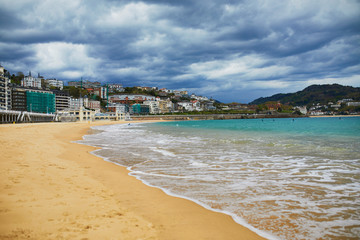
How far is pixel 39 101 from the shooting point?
96.9m

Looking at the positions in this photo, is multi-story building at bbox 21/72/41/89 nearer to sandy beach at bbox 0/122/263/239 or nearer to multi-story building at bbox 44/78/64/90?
multi-story building at bbox 44/78/64/90

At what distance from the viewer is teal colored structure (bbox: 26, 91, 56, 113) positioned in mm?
92625

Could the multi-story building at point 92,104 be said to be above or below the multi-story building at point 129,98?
below

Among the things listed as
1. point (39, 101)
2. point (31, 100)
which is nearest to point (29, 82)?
point (39, 101)

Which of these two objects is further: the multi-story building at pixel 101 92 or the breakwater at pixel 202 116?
the multi-story building at pixel 101 92

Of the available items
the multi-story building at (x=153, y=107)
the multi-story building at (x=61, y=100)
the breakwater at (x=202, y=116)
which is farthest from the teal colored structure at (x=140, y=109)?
the multi-story building at (x=61, y=100)

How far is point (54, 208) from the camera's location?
357 cm

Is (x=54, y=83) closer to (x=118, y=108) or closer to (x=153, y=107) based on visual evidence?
(x=118, y=108)

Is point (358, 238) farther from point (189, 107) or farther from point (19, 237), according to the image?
point (189, 107)

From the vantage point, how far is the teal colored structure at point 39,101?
304 feet

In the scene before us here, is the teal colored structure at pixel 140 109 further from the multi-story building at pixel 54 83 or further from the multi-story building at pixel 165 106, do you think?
the multi-story building at pixel 54 83

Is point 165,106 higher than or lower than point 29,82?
lower

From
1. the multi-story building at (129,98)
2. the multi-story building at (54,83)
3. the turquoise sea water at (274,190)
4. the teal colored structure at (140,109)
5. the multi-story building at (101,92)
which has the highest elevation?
the multi-story building at (54,83)

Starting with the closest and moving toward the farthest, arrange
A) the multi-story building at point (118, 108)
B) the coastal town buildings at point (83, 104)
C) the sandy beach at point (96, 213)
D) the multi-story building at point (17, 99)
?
the sandy beach at point (96, 213), the multi-story building at point (17, 99), the coastal town buildings at point (83, 104), the multi-story building at point (118, 108)
